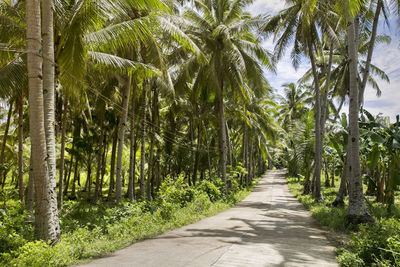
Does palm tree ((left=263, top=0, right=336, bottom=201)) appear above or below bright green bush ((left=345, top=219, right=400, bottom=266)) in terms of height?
above

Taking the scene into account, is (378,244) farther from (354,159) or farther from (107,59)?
(107,59)

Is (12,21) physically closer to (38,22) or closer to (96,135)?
(38,22)

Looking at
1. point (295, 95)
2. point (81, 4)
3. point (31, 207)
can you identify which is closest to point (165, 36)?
point (81, 4)

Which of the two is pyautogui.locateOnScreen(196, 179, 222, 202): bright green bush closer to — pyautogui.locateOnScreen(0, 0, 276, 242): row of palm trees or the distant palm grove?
the distant palm grove

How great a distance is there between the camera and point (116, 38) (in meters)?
7.67

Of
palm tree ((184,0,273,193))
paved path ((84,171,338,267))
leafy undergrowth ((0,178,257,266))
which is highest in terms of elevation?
palm tree ((184,0,273,193))

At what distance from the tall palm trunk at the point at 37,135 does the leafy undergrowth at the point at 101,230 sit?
43 centimetres

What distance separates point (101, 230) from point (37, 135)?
8.83ft

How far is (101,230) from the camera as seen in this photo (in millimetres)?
6922

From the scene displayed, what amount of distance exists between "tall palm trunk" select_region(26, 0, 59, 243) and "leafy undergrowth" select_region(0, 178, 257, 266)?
431 mm

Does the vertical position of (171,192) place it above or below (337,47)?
below

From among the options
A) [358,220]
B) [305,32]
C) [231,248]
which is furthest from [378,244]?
[305,32]

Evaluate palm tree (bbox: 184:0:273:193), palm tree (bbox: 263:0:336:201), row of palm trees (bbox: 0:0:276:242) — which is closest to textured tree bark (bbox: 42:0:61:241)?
row of palm trees (bbox: 0:0:276:242)

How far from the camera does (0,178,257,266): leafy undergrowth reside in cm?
477
